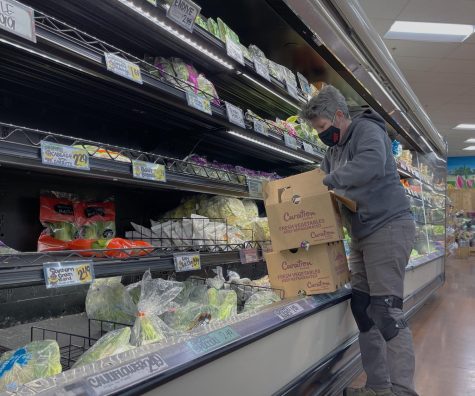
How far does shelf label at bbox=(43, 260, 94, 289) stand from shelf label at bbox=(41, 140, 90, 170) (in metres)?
0.27

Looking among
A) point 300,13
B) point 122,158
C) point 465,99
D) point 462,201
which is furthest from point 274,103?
point 462,201

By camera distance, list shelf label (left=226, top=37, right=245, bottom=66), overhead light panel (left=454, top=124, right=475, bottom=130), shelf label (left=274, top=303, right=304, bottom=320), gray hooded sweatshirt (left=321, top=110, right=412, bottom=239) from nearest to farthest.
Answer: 1. shelf label (left=274, top=303, right=304, bottom=320)
2. gray hooded sweatshirt (left=321, top=110, right=412, bottom=239)
3. shelf label (left=226, top=37, right=245, bottom=66)
4. overhead light panel (left=454, top=124, right=475, bottom=130)

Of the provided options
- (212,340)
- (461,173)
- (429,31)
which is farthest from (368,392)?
(461,173)

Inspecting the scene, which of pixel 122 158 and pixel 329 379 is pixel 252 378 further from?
pixel 122 158

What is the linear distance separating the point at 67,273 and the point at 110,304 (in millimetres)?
601

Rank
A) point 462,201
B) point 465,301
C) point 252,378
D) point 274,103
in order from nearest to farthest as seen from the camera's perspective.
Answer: point 252,378 < point 274,103 < point 465,301 < point 462,201

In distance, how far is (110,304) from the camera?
5.33 feet

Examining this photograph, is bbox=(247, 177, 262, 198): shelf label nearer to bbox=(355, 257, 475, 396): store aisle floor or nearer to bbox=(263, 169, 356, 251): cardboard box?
bbox=(263, 169, 356, 251): cardboard box

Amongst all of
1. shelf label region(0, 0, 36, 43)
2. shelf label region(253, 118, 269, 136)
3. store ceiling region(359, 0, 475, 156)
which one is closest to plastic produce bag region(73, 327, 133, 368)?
shelf label region(0, 0, 36, 43)

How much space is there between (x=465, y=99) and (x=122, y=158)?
901 centimetres

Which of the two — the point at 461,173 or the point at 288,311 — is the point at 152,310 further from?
the point at 461,173

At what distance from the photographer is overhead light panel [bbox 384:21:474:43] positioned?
5.37m

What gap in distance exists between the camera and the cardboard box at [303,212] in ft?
5.61

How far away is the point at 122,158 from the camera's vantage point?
1401 mm
